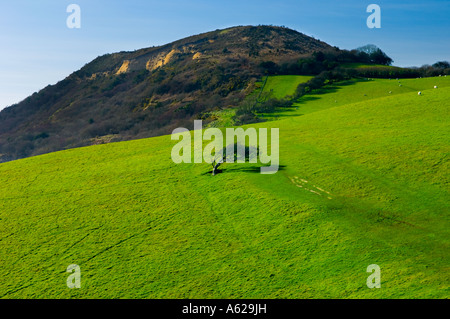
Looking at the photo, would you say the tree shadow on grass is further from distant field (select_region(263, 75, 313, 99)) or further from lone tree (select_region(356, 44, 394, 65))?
lone tree (select_region(356, 44, 394, 65))

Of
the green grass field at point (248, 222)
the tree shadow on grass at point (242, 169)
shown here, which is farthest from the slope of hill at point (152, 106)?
the tree shadow on grass at point (242, 169)

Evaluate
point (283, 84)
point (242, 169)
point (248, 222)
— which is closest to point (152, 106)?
point (283, 84)

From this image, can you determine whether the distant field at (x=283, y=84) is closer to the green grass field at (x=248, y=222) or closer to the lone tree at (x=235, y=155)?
the green grass field at (x=248, y=222)

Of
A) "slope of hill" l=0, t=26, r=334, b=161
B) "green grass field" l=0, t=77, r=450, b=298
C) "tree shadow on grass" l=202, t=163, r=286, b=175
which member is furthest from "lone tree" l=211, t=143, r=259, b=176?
"slope of hill" l=0, t=26, r=334, b=161

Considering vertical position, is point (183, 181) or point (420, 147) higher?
point (420, 147)

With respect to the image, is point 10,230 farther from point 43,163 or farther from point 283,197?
point 283,197
